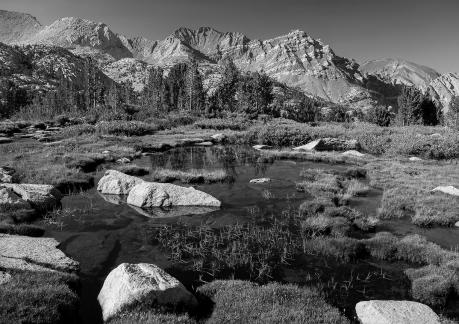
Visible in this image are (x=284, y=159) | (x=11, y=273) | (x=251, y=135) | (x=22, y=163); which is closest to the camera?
(x=11, y=273)

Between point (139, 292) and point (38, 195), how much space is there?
15297mm

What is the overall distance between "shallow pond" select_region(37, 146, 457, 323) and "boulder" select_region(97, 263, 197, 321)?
790mm

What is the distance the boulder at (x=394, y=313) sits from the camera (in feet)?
34.7

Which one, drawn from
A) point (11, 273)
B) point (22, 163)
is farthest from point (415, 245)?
point (22, 163)

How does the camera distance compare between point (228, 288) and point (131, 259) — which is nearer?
point (228, 288)

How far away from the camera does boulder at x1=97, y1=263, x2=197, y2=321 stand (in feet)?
35.0

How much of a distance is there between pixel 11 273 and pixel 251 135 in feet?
193

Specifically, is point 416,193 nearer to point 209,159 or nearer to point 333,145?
point 209,159

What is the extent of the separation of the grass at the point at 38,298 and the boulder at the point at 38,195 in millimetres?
11097

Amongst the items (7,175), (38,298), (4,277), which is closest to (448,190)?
(38,298)

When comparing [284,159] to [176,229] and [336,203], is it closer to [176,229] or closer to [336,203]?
[336,203]

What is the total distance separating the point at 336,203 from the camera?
24.8 m

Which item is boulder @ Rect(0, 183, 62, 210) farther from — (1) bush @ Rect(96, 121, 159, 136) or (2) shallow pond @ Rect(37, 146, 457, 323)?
(1) bush @ Rect(96, 121, 159, 136)

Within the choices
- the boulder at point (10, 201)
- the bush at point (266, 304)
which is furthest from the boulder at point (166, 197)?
the bush at point (266, 304)
